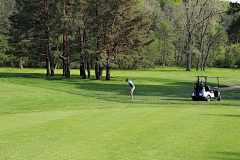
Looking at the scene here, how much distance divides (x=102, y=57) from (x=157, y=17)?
79192mm

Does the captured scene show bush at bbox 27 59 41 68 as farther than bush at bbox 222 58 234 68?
No

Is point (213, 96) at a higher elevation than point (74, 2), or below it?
below

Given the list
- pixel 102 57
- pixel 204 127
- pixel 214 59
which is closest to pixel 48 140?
pixel 204 127

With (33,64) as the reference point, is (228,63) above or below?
above

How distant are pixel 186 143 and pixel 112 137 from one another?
7.66 ft

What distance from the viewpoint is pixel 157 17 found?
387 ft

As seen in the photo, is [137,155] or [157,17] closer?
[137,155]

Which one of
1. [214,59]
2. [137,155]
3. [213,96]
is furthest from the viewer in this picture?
[214,59]

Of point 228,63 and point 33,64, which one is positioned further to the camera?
point 228,63

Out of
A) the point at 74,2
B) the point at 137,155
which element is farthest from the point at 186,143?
the point at 74,2

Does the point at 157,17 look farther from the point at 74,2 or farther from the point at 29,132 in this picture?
the point at 29,132

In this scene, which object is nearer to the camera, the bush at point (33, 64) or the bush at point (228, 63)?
the bush at point (33, 64)

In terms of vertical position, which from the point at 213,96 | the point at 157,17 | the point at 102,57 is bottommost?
the point at 213,96

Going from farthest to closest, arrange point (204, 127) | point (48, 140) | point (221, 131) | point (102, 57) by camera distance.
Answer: point (102, 57) < point (204, 127) < point (221, 131) < point (48, 140)
